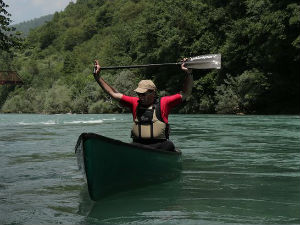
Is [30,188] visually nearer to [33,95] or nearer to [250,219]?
[250,219]

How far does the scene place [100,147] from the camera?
210 inches

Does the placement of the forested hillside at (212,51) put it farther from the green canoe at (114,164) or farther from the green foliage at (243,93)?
the green canoe at (114,164)

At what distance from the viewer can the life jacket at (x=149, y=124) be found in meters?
6.38

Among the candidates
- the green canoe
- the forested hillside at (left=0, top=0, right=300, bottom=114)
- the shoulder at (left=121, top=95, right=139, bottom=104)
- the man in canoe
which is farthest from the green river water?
the forested hillside at (left=0, top=0, right=300, bottom=114)

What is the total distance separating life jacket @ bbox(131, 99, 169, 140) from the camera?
6.38 meters

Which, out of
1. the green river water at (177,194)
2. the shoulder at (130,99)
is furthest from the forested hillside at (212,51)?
the shoulder at (130,99)

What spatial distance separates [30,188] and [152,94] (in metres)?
2.17

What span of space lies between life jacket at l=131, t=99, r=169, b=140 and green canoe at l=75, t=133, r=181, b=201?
0.31m

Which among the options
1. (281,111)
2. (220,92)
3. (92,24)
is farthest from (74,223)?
(92,24)

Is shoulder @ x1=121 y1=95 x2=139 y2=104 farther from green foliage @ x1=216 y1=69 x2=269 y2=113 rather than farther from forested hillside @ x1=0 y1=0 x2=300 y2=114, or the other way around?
green foliage @ x1=216 y1=69 x2=269 y2=113

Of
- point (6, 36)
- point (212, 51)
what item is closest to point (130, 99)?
point (6, 36)

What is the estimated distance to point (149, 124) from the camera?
6.43m

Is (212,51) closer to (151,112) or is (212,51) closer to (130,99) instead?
(130,99)

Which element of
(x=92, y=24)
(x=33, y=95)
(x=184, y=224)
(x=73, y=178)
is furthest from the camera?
(x=92, y=24)
